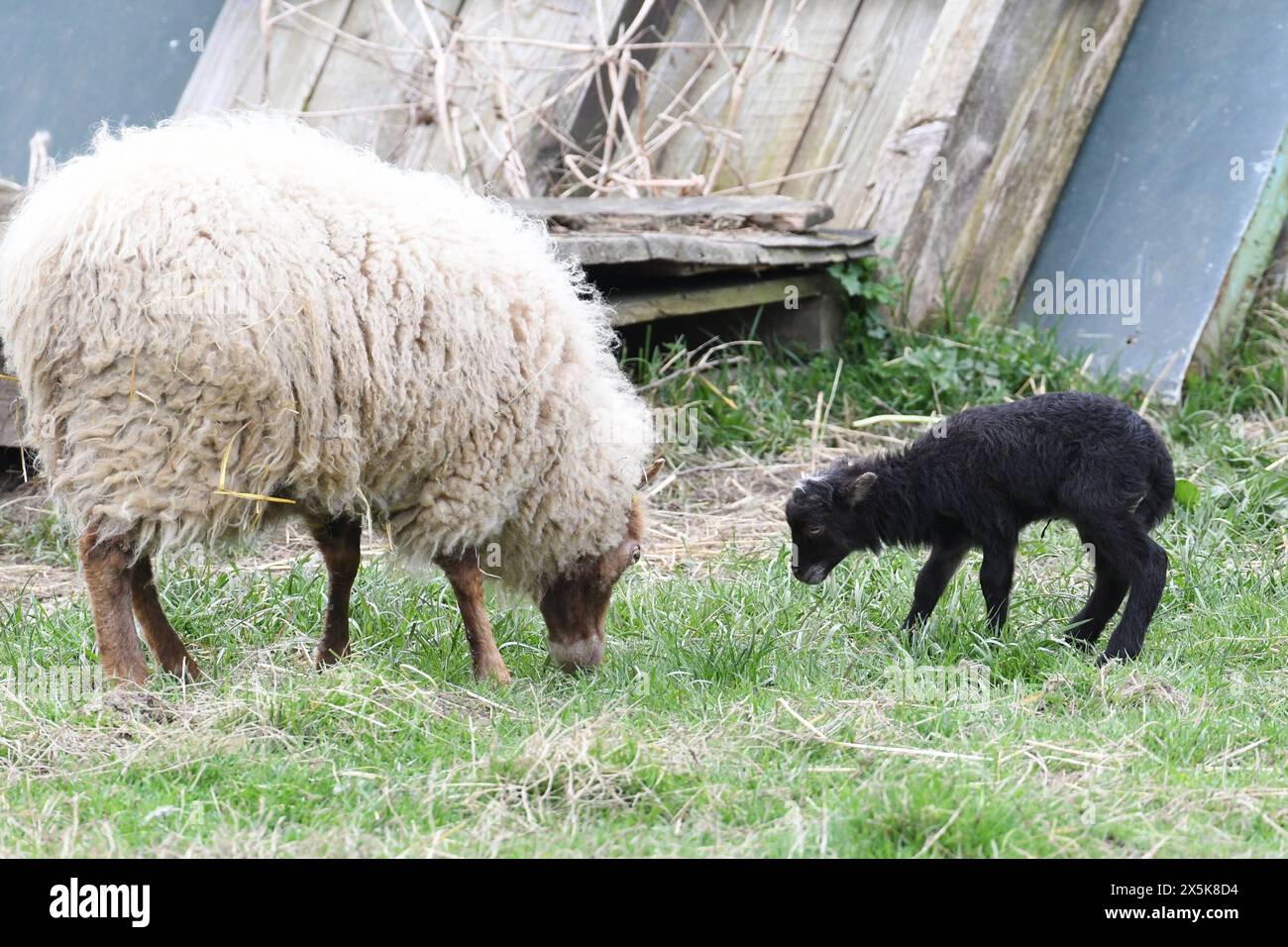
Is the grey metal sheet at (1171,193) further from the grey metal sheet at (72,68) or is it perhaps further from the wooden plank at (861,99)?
the grey metal sheet at (72,68)

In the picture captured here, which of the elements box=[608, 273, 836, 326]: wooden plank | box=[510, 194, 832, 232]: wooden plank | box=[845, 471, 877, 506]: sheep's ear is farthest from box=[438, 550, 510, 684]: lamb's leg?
box=[510, 194, 832, 232]: wooden plank

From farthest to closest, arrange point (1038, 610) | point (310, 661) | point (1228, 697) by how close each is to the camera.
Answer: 1. point (1038, 610)
2. point (310, 661)
3. point (1228, 697)

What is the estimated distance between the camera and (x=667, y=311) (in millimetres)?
7473

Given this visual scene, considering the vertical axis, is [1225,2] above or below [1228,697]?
above

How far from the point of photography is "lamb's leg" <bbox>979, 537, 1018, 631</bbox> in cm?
510

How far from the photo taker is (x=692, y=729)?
13.6ft

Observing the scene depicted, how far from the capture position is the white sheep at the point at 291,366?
4207 millimetres

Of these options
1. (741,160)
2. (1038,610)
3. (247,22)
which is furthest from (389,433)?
(247,22)

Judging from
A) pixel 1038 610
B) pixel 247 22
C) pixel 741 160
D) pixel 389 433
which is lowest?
pixel 1038 610

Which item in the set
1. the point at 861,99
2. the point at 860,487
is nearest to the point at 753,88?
the point at 861,99

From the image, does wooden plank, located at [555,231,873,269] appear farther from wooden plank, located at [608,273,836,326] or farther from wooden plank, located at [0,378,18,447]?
wooden plank, located at [0,378,18,447]

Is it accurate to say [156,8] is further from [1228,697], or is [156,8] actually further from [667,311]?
[1228,697]

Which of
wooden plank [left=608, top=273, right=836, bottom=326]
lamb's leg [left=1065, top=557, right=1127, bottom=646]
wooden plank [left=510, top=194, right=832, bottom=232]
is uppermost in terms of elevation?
wooden plank [left=510, top=194, right=832, bottom=232]
